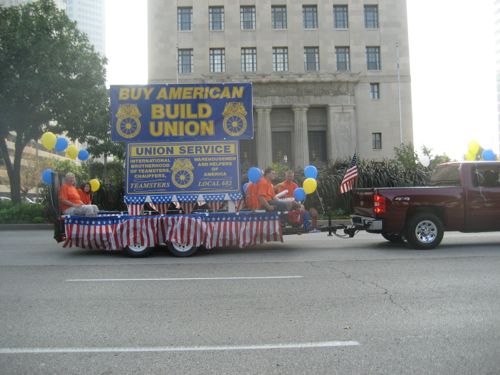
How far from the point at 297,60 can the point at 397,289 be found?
35.8m

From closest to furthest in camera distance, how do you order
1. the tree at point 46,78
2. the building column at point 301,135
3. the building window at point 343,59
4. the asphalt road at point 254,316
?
the asphalt road at point 254,316 → the tree at point 46,78 → the building column at point 301,135 → the building window at point 343,59

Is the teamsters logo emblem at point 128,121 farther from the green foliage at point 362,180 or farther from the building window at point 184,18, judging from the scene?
the building window at point 184,18

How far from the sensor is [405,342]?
4297 mm

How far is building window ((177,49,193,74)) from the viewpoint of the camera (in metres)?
40.0

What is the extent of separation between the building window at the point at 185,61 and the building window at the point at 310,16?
10.5m

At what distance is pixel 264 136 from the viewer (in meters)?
38.8

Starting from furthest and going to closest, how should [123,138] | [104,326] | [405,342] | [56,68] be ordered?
[56,68], [123,138], [104,326], [405,342]

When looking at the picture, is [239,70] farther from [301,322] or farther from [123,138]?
[301,322]

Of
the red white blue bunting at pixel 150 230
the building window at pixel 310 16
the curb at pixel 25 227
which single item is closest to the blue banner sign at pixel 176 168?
the red white blue bunting at pixel 150 230

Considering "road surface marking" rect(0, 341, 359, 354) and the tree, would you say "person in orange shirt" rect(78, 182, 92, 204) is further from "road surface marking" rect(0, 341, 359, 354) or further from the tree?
the tree

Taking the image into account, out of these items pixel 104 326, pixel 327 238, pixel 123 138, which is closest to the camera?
pixel 104 326

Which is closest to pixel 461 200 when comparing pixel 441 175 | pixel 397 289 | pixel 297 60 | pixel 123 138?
pixel 441 175

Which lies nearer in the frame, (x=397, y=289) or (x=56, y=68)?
→ (x=397, y=289)

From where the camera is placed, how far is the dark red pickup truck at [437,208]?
10508 millimetres
